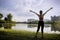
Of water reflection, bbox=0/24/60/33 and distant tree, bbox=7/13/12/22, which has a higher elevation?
distant tree, bbox=7/13/12/22

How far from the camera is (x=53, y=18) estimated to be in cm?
269

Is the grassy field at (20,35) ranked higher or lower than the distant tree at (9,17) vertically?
lower

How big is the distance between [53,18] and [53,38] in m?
0.37

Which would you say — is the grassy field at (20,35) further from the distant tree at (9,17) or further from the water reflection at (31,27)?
the distant tree at (9,17)

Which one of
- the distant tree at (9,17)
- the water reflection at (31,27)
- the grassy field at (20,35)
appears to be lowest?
the grassy field at (20,35)

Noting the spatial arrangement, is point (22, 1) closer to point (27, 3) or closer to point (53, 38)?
point (27, 3)

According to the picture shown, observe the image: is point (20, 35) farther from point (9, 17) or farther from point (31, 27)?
point (9, 17)

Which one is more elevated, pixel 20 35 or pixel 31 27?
pixel 31 27

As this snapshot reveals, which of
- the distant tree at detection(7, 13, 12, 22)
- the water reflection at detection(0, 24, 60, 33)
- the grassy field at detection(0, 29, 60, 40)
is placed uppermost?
the distant tree at detection(7, 13, 12, 22)

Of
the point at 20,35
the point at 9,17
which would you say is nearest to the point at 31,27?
the point at 20,35

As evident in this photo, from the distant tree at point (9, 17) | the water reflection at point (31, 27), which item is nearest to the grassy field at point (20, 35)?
the water reflection at point (31, 27)

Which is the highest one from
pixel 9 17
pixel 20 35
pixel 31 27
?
pixel 9 17

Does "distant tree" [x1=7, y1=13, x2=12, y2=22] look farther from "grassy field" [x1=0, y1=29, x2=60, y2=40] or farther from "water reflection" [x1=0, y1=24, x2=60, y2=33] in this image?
"grassy field" [x1=0, y1=29, x2=60, y2=40]

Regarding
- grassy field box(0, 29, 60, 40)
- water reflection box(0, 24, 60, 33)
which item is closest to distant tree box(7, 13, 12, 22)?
water reflection box(0, 24, 60, 33)
